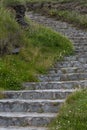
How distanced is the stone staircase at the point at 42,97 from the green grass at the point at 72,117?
0.40m

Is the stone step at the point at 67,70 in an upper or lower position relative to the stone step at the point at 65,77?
lower

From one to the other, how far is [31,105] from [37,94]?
870 mm

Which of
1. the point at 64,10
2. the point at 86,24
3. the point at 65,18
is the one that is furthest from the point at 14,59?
the point at 64,10

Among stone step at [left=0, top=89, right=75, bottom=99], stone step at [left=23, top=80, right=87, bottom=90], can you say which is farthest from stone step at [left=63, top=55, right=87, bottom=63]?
stone step at [left=0, top=89, right=75, bottom=99]

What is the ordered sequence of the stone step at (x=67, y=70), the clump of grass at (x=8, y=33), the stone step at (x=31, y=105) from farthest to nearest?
1. the stone step at (x=67, y=70)
2. the clump of grass at (x=8, y=33)
3. the stone step at (x=31, y=105)

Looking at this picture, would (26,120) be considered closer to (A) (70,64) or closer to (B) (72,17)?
(A) (70,64)

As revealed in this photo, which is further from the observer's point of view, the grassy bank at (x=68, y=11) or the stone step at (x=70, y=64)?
the grassy bank at (x=68, y=11)

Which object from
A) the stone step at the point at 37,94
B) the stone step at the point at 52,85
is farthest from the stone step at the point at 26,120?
the stone step at the point at 52,85

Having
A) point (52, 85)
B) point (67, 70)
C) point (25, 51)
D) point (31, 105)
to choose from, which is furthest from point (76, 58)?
point (31, 105)

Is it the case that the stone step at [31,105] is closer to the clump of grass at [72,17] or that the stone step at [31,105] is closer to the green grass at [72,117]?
the green grass at [72,117]

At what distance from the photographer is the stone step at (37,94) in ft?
32.8

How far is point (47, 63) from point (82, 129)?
5.88m

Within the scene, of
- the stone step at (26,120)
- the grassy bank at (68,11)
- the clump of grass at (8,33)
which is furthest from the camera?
the grassy bank at (68,11)

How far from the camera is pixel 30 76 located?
11805 mm
